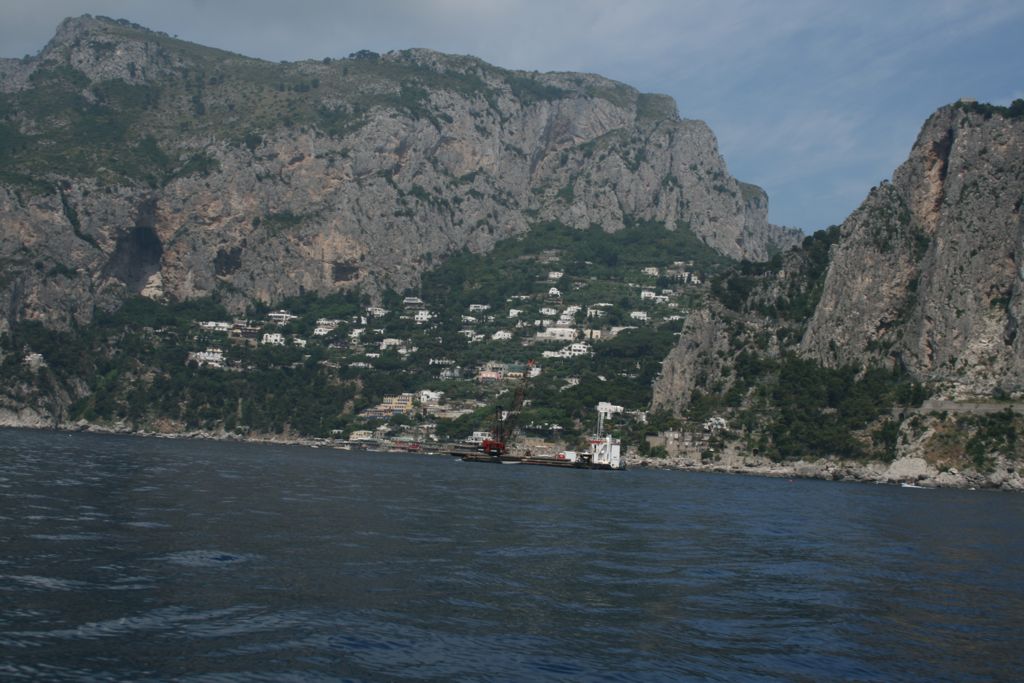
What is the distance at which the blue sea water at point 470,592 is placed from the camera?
18.6 metres

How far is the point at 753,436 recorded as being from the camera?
12262 cm

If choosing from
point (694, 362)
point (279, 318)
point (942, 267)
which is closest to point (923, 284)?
point (942, 267)

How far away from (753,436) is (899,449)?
2138 centimetres

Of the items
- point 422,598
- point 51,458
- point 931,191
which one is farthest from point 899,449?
point 422,598

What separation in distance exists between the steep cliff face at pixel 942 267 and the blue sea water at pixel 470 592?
66.6 meters

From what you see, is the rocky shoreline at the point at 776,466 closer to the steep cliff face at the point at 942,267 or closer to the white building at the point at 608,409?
the white building at the point at 608,409

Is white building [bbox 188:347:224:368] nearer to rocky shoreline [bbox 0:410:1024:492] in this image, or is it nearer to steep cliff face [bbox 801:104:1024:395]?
rocky shoreline [bbox 0:410:1024:492]

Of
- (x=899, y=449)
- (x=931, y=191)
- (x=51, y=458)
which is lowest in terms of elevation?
(x=51, y=458)

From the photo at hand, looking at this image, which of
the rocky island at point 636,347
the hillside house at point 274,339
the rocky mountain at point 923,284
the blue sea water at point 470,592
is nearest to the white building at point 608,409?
the rocky island at point 636,347

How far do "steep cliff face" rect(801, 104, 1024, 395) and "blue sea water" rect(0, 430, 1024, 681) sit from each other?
2622 inches

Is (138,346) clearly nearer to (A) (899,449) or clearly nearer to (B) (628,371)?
(B) (628,371)

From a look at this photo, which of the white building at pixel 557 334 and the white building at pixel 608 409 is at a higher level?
the white building at pixel 557 334

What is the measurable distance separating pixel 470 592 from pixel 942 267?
109498mm

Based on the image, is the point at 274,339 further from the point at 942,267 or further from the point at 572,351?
the point at 942,267
